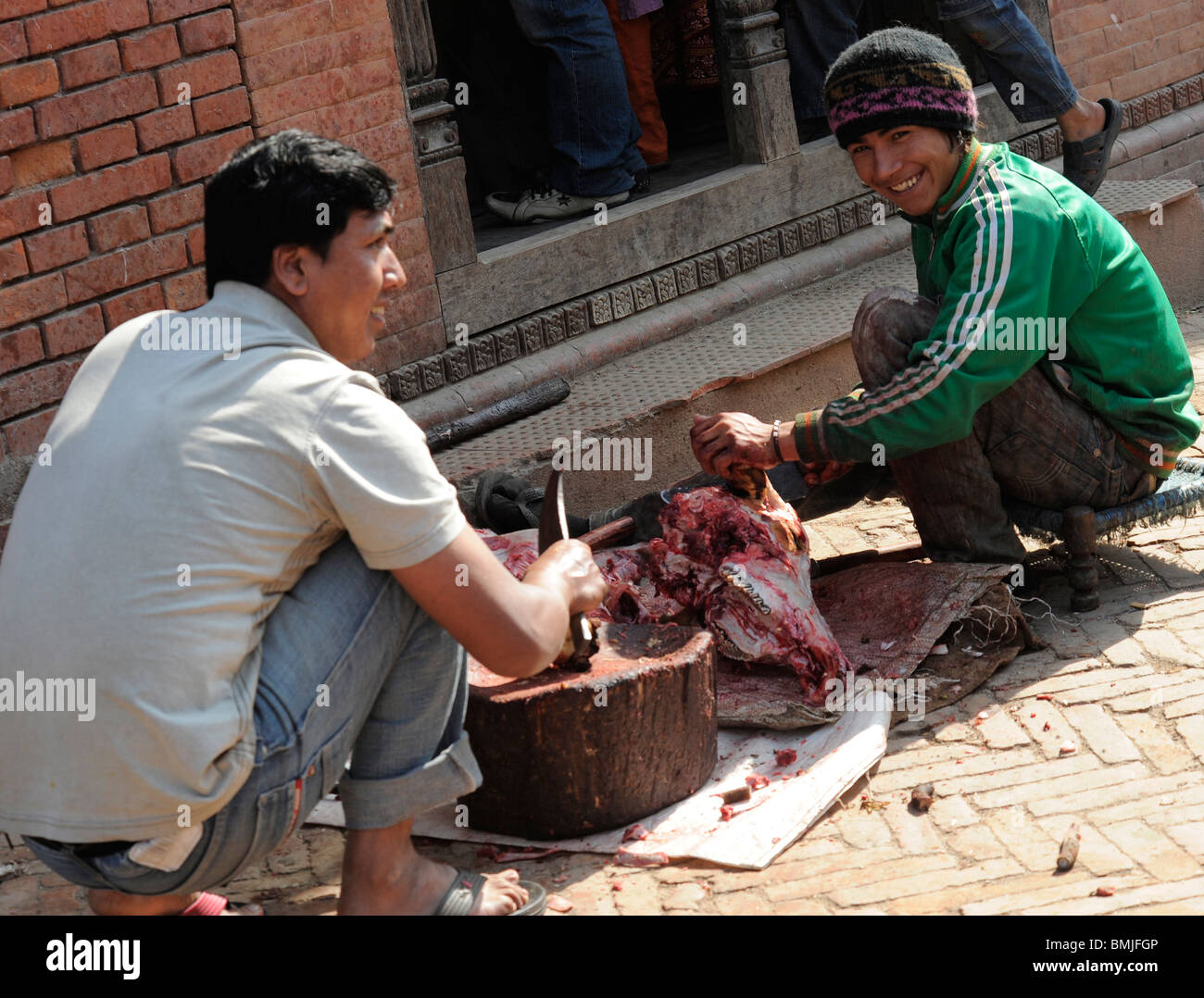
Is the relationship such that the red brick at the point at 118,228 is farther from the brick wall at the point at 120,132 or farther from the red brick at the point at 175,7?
the red brick at the point at 175,7

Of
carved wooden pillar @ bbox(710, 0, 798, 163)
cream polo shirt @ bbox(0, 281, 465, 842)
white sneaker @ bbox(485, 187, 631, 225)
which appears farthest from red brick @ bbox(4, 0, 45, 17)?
carved wooden pillar @ bbox(710, 0, 798, 163)

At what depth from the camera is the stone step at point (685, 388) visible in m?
4.84

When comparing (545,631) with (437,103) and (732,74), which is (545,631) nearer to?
(437,103)

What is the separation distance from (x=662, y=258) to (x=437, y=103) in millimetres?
1188

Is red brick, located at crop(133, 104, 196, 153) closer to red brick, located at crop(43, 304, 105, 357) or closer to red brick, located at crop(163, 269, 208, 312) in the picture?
red brick, located at crop(163, 269, 208, 312)

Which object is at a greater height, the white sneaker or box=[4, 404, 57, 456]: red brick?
the white sneaker

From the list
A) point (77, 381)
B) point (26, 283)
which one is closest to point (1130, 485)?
point (77, 381)

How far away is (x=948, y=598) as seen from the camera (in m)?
→ 3.71

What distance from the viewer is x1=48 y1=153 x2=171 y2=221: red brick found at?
4074 mm

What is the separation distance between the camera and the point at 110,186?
416cm

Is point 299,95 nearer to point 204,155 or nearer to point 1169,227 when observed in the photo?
point 204,155

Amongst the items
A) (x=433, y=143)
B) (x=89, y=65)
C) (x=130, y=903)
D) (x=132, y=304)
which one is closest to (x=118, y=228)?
(x=132, y=304)

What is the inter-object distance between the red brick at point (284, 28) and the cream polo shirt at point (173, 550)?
238 cm

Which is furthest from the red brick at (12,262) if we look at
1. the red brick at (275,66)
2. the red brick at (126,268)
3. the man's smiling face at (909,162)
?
the man's smiling face at (909,162)
